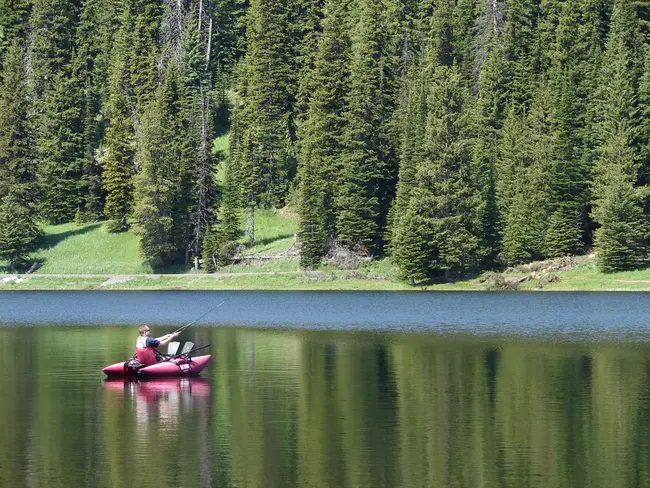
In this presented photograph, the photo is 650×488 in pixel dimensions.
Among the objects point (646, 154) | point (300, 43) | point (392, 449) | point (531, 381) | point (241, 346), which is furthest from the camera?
point (300, 43)

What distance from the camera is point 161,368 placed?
115 ft

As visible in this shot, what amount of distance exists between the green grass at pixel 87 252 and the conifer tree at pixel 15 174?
2.05 meters

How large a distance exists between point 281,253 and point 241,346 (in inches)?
1913

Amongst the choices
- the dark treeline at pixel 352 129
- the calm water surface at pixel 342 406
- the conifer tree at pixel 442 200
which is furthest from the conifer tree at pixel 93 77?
the calm water surface at pixel 342 406

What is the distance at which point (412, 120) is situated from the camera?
301 ft

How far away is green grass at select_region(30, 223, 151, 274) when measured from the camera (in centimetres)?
9444

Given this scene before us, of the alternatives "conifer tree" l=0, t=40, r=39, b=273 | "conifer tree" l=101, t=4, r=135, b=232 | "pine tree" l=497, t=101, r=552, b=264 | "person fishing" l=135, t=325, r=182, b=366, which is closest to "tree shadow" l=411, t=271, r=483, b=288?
"pine tree" l=497, t=101, r=552, b=264

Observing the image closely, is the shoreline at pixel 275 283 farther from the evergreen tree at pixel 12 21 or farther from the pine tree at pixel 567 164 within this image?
the evergreen tree at pixel 12 21

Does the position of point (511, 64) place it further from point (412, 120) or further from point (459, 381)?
point (459, 381)

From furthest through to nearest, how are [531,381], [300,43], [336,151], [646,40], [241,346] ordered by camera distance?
[300,43] → [646,40] → [336,151] → [241,346] → [531,381]

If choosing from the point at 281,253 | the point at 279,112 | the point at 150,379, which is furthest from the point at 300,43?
the point at 150,379

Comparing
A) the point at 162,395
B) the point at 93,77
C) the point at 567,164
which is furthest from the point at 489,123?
the point at 162,395

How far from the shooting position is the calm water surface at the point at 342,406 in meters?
21.4

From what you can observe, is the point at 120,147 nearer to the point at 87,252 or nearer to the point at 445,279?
the point at 87,252
